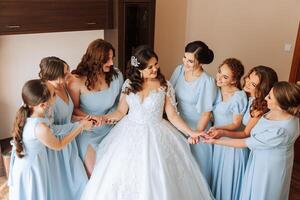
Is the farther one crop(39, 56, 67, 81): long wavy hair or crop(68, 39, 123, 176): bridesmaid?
crop(68, 39, 123, 176): bridesmaid

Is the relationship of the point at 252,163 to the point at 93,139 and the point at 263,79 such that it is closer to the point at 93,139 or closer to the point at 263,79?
the point at 263,79

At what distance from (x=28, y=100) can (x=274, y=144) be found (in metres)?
1.32

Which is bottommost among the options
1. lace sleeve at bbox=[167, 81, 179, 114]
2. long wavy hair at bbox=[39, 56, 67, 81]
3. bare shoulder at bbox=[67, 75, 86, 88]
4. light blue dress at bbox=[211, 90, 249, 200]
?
light blue dress at bbox=[211, 90, 249, 200]

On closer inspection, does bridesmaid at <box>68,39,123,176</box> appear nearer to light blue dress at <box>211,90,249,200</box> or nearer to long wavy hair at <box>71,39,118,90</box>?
long wavy hair at <box>71,39,118,90</box>

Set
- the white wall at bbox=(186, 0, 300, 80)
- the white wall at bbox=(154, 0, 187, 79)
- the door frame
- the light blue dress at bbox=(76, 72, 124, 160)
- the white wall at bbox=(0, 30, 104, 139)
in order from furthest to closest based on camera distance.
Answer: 1. the white wall at bbox=(154, 0, 187, 79)
2. the white wall at bbox=(186, 0, 300, 80)
3. the door frame
4. the white wall at bbox=(0, 30, 104, 139)
5. the light blue dress at bbox=(76, 72, 124, 160)

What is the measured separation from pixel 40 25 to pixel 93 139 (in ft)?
3.86

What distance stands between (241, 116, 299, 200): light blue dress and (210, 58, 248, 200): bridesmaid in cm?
19

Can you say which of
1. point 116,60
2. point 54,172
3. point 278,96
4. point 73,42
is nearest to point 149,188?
point 54,172

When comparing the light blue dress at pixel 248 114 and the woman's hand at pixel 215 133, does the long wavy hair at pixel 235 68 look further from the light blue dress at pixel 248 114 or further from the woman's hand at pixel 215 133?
the woman's hand at pixel 215 133

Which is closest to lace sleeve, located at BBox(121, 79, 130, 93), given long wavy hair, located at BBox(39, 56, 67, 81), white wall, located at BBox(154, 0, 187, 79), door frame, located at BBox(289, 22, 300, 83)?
long wavy hair, located at BBox(39, 56, 67, 81)

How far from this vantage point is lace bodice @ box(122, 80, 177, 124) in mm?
2094

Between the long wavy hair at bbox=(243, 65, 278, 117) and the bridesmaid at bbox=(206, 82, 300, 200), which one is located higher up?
the long wavy hair at bbox=(243, 65, 278, 117)

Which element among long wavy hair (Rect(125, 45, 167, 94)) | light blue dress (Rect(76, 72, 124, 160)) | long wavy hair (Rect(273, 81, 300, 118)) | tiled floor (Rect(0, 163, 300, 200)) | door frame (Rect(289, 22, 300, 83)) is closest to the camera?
long wavy hair (Rect(273, 81, 300, 118))

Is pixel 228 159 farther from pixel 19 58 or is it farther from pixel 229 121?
pixel 19 58
